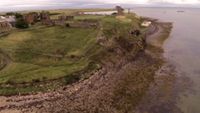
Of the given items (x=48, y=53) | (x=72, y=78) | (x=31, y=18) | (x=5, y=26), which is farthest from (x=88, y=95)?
(x=31, y=18)

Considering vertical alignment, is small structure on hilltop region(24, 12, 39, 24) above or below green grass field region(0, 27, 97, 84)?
above

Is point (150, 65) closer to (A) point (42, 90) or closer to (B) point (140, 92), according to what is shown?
(B) point (140, 92)

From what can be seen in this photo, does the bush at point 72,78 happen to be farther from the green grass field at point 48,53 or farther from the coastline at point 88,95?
the coastline at point 88,95

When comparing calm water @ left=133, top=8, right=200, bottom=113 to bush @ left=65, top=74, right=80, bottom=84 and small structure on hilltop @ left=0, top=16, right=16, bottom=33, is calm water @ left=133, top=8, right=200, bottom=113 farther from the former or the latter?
small structure on hilltop @ left=0, top=16, right=16, bottom=33

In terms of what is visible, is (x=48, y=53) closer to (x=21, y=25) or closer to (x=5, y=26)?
(x=21, y=25)

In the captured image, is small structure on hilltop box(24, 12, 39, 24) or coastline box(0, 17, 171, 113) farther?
small structure on hilltop box(24, 12, 39, 24)

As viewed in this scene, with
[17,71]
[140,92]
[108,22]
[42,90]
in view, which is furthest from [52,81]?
[108,22]

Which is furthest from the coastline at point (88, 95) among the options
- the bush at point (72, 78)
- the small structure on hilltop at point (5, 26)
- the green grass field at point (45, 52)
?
the small structure on hilltop at point (5, 26)

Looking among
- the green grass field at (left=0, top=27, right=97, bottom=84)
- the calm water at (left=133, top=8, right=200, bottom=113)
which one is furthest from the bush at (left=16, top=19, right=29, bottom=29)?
the calm water at (left=133, top=8, right=200, bottom=113)

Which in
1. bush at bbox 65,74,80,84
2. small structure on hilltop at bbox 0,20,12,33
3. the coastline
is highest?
small structure on hilltop at bbox 0,20,12,33

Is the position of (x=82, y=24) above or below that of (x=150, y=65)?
above

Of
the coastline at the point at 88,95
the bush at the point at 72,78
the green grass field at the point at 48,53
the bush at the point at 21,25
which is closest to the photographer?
the coastline at the point at 88,95
